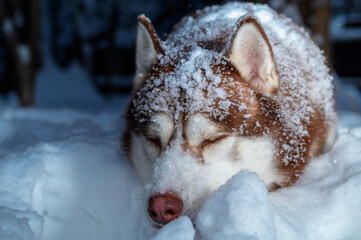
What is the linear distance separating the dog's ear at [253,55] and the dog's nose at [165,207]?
813 millimetres

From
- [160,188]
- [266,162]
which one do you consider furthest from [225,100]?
[160,188]

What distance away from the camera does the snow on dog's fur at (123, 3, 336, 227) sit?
1.78m

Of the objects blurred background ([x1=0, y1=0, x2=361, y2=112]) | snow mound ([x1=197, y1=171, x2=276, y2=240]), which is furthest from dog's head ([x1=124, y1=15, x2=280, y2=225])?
blurred background ([x1=0, y1=0, x2=361, y2=112])

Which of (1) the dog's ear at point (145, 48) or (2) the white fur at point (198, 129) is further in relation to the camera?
(1) the dog's ear at point (145, 48)

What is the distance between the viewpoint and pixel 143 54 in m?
2.32

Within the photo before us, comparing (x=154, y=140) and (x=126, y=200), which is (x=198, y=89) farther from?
(x=126, y=200)

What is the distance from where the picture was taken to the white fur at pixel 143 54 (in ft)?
7.18

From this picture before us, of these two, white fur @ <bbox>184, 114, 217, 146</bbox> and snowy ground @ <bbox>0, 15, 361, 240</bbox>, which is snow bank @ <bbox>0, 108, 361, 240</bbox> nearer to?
snowy ground @ <bbox>0, 15, 361, 240</bbox>

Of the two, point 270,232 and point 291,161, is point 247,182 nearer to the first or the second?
point 270,232

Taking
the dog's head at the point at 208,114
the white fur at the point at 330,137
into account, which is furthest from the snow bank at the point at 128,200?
the dog's head at the point at 208,114

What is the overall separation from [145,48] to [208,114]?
688 millimetres

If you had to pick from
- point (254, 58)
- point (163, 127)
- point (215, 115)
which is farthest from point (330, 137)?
A: point (163, 127)

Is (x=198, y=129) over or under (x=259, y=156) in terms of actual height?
over

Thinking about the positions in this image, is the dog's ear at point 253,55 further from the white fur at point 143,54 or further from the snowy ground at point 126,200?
the snowy ground at point 126,200
